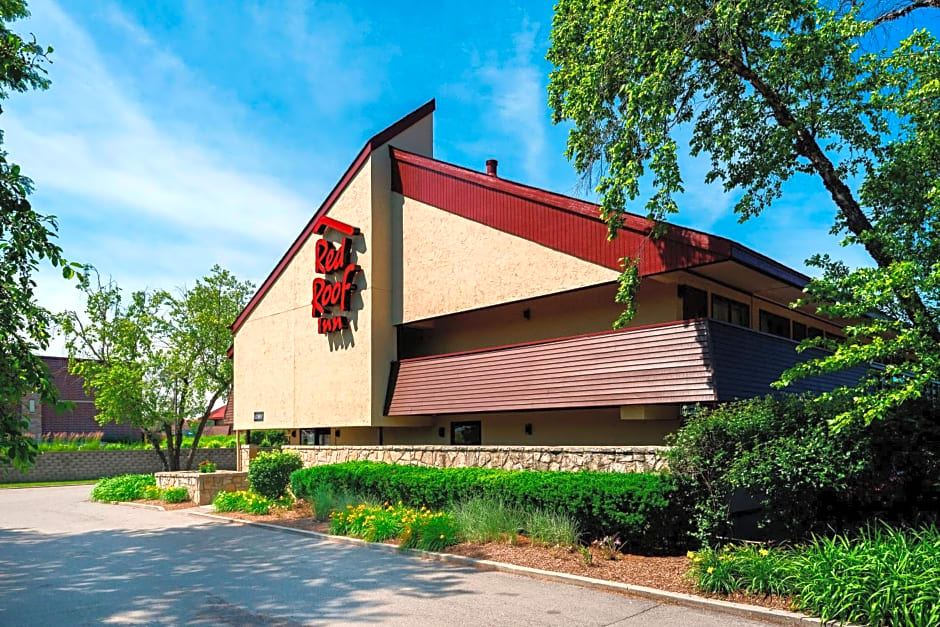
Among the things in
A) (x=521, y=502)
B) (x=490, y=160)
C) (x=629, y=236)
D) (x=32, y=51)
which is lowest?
(x=521, y=502)

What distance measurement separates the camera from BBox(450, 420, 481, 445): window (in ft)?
68.1

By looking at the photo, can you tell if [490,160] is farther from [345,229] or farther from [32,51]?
[32,51]

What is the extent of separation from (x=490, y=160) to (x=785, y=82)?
1096cm


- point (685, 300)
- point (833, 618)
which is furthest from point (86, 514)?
point (833, 618)

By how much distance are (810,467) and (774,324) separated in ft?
38.2

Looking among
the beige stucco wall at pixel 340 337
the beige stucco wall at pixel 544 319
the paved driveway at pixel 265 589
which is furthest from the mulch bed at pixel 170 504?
the beige stucco wall at pixel 544 319

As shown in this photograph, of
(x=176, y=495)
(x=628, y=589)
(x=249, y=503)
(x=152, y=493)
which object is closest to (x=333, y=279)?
(x=249, y=503)

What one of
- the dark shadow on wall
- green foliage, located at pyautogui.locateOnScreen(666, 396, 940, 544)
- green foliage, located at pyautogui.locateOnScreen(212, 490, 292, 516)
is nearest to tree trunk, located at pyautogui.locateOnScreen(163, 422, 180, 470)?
green foliage, located at pyautogui.locateOnScreen(212, 490, 292, 516)

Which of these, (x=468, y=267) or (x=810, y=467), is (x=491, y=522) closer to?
(x=810, y=467)

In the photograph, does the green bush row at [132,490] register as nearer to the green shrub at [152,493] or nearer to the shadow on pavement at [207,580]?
the green shrub at [152,493]

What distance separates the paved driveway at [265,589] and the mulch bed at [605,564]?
1.65 feet

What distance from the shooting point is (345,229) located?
70.8 ft

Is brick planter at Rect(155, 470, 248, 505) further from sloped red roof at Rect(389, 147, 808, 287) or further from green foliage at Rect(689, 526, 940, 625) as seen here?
green foliage at Rect(689, 526, 940, 625)

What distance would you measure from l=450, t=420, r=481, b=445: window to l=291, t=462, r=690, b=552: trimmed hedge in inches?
206
